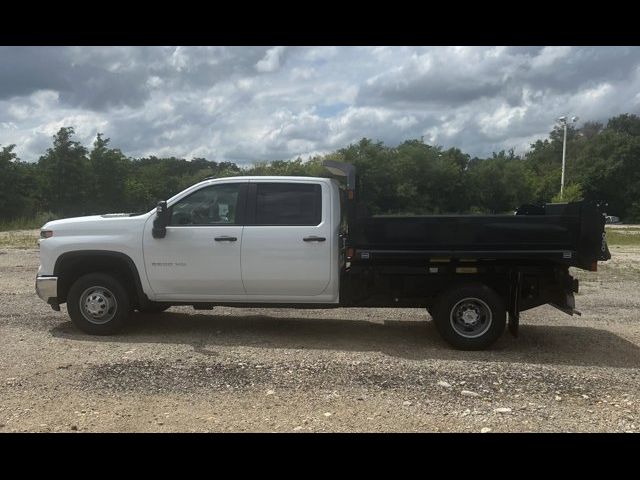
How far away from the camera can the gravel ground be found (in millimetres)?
4477

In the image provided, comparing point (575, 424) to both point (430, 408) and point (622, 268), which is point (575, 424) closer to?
point (430, 408)

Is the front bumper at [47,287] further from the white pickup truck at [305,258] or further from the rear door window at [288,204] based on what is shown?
the rear door window at [288,204]

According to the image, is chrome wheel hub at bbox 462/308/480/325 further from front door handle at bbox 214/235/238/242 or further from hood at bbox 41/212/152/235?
hood at bbox 41/212/152/235

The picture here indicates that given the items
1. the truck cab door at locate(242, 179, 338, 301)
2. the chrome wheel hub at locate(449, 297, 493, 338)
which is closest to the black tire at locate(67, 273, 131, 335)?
the truck cab door at locate(242, 179, 338, 301)

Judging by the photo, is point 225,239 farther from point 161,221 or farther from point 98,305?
point 98,305

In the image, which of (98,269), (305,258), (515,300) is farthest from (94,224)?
(515,300)

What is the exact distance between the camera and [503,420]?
4.50 meters

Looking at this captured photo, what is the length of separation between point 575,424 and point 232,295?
155 inches

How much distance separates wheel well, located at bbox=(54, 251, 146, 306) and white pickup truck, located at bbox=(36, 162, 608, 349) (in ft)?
0.05

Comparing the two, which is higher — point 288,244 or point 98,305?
point 288,244

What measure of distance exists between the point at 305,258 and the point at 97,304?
2614 millimetres

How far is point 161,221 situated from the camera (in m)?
6.85

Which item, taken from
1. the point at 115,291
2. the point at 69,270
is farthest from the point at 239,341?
the point at 69,270

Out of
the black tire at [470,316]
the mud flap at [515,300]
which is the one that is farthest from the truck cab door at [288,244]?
the mud flap at [515,300]
